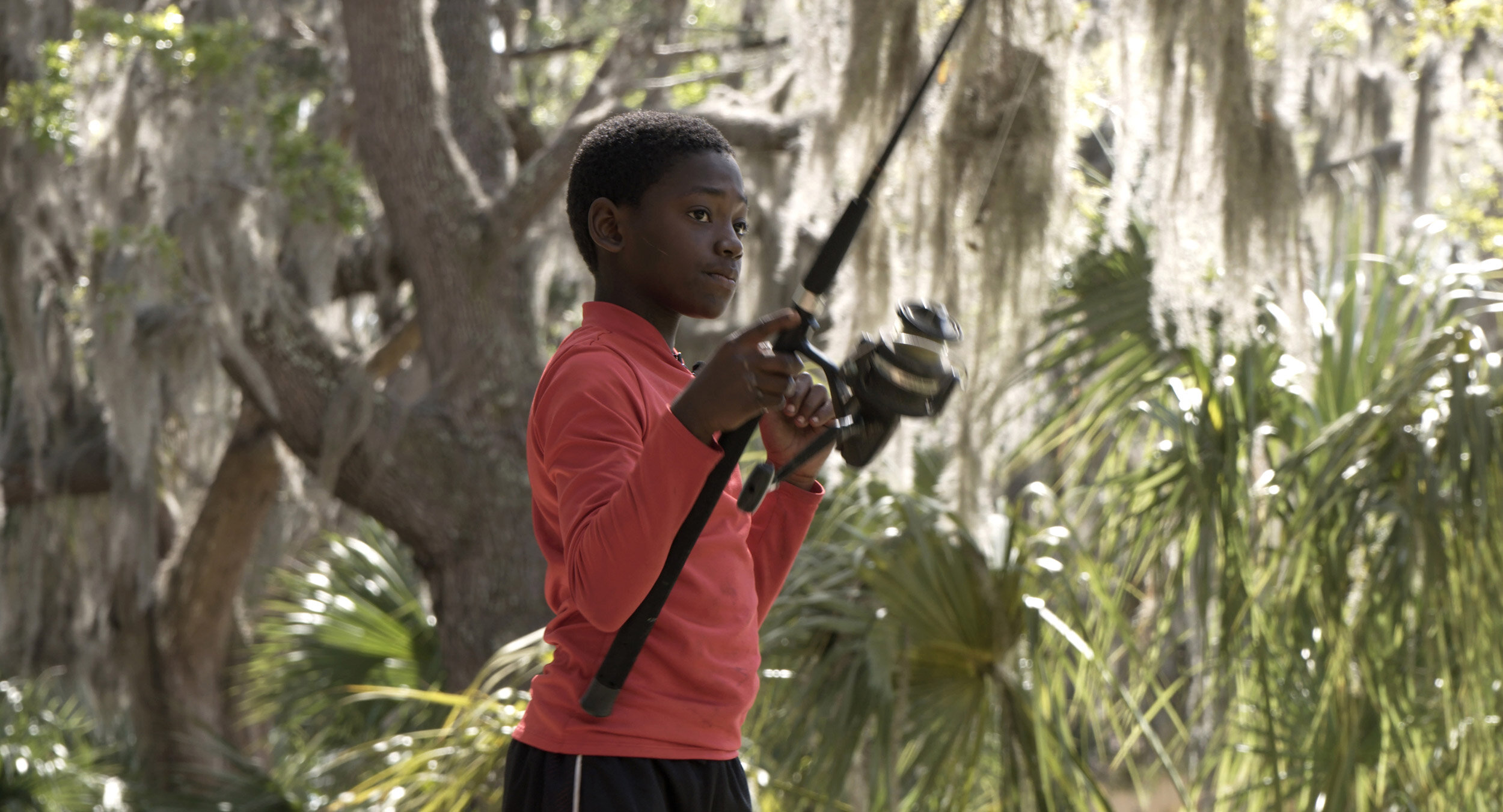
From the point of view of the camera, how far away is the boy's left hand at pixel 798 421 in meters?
1.46

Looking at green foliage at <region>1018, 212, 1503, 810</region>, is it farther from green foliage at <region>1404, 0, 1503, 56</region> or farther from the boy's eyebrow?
the boy's eyebrow

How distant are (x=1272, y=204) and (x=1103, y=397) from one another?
88 centimetres

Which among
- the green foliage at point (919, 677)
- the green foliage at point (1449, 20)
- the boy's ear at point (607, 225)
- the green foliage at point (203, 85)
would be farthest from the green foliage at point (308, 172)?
the boy's ear at point (607, 225)

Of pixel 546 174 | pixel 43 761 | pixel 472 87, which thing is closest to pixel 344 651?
pixel 43 761

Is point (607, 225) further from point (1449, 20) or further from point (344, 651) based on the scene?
point (1449, 20)

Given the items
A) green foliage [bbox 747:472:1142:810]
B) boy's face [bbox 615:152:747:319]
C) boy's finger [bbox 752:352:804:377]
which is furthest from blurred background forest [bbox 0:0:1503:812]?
boy's finger [bbox 752:352:804:377]

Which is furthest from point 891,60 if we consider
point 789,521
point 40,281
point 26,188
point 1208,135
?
point 40,281

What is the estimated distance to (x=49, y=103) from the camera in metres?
5.86

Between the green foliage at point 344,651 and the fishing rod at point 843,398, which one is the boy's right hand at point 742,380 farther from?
the green foliage at point 344,651

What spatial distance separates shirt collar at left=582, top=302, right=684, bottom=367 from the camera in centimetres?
170

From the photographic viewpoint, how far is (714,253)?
1.64 m

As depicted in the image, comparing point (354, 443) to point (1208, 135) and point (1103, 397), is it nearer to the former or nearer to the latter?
point (1103, 397)

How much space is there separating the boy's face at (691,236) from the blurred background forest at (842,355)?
1.89 metres

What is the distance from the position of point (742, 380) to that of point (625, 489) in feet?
0.55
